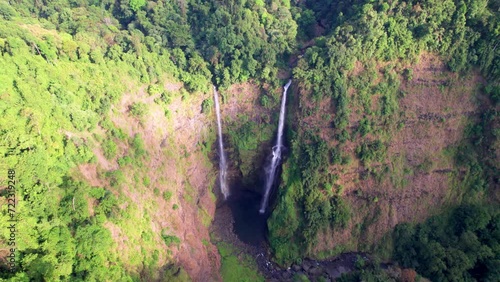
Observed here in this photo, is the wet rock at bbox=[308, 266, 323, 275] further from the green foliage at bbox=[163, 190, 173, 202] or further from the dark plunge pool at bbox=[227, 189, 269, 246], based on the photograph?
the green foliage at bbox=[163, 190, 173, 202]

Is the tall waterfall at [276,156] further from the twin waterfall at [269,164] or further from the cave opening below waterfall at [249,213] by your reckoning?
the cave opening below waterfall at [249,213]

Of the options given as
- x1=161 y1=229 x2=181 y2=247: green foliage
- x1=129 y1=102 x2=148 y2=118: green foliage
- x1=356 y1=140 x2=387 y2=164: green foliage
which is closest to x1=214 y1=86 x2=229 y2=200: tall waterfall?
x1=129 y1=102 x2=148 y2=118: green foliage

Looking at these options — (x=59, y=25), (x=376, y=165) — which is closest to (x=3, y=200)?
(x=59, y=25)

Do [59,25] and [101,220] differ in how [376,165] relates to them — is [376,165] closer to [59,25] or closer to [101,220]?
[101,220]

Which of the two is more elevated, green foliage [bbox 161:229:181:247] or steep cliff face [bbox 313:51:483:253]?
steep cliff face [bbox 313:51:483:253]

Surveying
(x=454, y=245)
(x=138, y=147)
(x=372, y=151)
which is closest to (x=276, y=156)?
(x=372, y=151)

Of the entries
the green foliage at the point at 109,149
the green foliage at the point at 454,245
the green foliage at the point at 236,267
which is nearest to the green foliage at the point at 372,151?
the green foliage at the point at 454,245

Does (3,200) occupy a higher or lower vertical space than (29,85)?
lower

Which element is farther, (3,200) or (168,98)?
(168,98)
